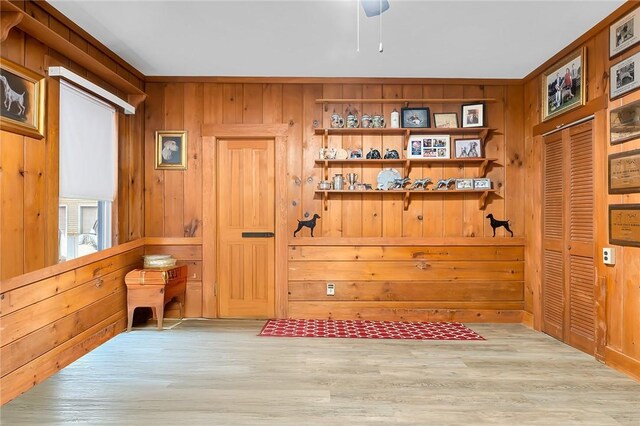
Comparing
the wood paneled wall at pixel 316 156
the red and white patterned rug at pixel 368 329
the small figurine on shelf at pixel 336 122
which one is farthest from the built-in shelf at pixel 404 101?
the red and white patterned rug at pixel 368 329

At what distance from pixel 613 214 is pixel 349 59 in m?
2.50

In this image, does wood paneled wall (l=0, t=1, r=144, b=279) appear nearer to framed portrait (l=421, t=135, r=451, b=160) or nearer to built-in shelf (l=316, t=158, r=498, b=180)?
built-in shelf (l=316, t=158, r=498, b=180)

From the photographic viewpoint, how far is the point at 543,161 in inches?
154

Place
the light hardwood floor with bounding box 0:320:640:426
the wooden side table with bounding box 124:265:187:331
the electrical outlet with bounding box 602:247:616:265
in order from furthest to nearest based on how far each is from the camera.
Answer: the wooden side table with bounding box 124:265:187:331
the electrical outlet with bounding box 602:247:616:265
the light hardwood floor with bounding box 0:320:640:426

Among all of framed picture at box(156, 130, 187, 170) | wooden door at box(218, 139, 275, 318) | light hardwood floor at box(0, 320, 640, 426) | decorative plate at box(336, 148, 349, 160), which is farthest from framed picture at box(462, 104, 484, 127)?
framed picture at box(156, 130, 187, 170)

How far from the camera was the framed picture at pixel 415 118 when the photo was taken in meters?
4.23

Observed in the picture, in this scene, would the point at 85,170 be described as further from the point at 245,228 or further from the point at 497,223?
the point at 497,223

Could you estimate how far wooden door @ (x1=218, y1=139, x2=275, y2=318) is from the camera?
4328 mm

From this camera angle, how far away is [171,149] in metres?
4.29

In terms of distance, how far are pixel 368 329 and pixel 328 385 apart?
131 cm

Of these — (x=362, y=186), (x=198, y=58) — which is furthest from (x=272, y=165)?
(x=198, y=58)

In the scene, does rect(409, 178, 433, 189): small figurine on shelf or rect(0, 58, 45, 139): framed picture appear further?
rect(409, 178, 433, 189): small figurine on shelf

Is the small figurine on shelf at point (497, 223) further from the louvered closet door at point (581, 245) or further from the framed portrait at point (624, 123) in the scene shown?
the framed portrait at point (624, 123)

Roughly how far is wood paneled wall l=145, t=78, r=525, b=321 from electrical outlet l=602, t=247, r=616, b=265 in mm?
1253
